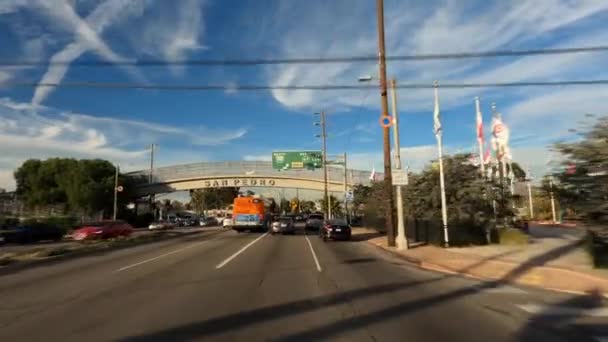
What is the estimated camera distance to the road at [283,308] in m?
7.20

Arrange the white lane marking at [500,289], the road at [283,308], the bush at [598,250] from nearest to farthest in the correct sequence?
the road at [283,308] → the white lane marking at [500,289] → the bush at [598,250]

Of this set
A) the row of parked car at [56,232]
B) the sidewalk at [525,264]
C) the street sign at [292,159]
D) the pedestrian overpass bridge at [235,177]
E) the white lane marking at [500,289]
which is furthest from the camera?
the pedestrian overpass bridge at [235,177]

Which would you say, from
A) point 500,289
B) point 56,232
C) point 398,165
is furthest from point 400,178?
point 56,232

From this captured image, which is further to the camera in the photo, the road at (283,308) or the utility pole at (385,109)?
the utility pole at (385,109)

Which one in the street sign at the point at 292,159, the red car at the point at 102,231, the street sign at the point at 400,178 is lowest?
the red car at the point at 102,231

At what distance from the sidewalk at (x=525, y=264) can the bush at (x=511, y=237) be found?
455 millimetres

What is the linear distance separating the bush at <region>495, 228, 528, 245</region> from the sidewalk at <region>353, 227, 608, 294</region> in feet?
1.49

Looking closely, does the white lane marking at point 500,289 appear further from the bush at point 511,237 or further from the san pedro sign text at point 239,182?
the san pedro sign text at point 239,182

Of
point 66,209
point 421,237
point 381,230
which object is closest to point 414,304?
point 421,237

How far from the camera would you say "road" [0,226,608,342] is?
23.6 ft

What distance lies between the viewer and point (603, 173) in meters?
12.5

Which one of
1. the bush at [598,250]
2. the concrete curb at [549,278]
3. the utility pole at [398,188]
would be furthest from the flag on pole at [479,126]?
the bush at [598,250]

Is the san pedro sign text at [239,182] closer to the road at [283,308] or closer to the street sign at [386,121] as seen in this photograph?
the street sign at [386,121]

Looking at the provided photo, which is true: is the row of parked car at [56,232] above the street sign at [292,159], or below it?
below
